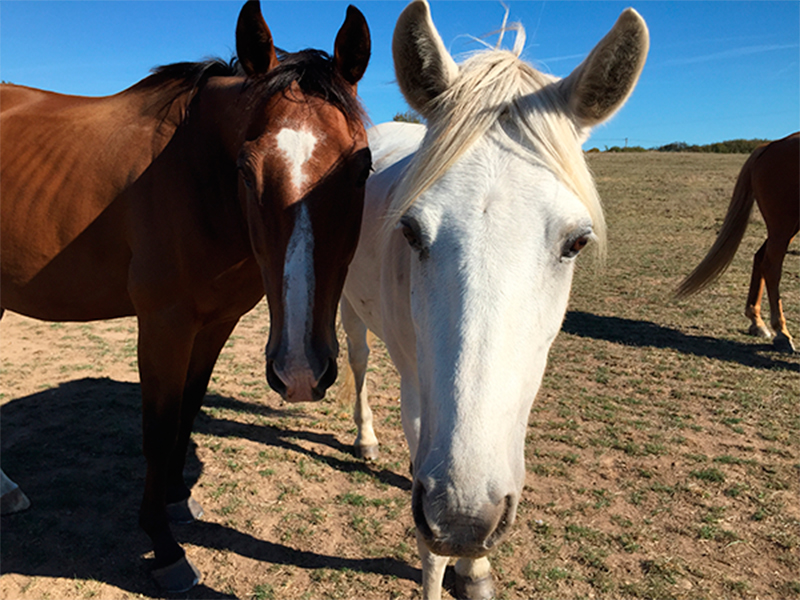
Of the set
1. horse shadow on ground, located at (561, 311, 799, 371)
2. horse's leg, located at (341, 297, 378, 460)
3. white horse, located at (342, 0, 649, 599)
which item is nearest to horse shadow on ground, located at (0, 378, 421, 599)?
horse's leg, located at (341, 297, 378, 460)

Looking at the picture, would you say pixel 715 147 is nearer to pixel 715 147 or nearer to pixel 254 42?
pixel 715 147

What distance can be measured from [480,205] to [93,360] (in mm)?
5219

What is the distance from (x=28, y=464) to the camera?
10.8ft

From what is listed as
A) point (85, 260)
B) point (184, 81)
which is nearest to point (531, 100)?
point (184, 81)

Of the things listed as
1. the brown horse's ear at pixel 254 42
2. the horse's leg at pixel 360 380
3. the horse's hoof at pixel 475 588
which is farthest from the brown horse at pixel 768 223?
the brown horse's ear at pixel 254 42

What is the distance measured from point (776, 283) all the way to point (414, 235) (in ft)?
20.9

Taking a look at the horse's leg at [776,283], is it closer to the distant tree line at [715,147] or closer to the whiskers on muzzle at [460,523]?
the whiskers on muzzle at [460,523]

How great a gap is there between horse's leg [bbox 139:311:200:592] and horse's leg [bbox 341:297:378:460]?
1408 mm

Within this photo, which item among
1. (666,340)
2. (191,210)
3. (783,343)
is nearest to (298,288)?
(191,210)

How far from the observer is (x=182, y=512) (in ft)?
9.59

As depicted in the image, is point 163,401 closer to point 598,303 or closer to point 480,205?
point 480,205

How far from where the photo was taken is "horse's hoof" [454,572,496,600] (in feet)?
7.69

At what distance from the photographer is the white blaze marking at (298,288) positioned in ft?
5.63

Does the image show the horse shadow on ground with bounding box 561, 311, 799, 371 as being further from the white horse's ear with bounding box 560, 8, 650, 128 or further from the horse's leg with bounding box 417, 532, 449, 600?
the white horse's ear with bounding box 560, 8, 650, 128
